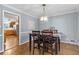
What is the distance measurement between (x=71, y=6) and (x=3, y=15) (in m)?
1.84

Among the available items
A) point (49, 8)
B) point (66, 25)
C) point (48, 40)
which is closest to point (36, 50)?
point (48, 40)

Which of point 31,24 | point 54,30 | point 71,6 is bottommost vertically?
point 54,30

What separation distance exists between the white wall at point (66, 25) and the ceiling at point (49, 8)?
14 cm

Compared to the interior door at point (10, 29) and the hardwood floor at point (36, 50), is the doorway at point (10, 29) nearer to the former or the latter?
the interior door at point (10, 29)

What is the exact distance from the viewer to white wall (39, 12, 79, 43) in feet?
8.44

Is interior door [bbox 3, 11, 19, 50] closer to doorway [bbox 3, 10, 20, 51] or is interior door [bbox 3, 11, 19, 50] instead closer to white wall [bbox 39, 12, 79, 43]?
doorway [bbox 3, 10, 20, 51]

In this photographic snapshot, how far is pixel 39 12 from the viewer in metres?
2.59

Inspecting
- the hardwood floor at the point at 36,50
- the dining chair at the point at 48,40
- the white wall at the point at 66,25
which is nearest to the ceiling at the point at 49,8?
the white wall at the point at 66,25

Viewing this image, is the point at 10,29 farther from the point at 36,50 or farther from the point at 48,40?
the point at 48,40

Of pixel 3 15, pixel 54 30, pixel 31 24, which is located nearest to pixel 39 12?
pixel 31 24

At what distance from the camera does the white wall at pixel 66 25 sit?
2.57 metres
